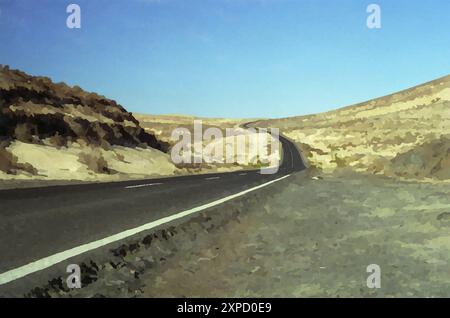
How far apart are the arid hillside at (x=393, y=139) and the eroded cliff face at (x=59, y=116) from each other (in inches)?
648

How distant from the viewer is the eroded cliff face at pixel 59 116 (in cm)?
3175

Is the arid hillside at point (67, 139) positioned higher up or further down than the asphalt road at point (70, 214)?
higher up

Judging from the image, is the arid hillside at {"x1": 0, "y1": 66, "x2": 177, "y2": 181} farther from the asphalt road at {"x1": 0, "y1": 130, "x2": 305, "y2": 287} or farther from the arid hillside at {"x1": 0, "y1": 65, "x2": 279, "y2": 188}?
the asphalt road at {"x1": 0, "y1": 130, "x2": 305, "y2": 287}

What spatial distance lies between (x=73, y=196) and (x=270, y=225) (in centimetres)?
693

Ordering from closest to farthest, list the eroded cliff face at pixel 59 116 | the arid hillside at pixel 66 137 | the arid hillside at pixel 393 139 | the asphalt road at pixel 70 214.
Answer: the asphalt road at pixel 70 214, the arid hillside at pixel 393 139, the arid hillside at pixel 66 137, the eroded cliff face at pixel 59 116

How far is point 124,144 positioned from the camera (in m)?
39.8

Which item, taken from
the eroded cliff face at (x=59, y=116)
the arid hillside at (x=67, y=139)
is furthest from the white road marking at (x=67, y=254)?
the eroded cliff face at (x=59, y=116)

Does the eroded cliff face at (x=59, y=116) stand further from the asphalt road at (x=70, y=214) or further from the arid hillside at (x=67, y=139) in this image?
the asphalt road at (x=70, y=214)

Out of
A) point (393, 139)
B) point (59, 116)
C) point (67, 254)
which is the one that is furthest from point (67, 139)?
point (393, 139)

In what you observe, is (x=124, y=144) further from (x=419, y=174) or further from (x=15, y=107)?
(x=419, y=174)

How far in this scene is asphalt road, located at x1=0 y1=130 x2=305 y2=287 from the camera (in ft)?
24.9

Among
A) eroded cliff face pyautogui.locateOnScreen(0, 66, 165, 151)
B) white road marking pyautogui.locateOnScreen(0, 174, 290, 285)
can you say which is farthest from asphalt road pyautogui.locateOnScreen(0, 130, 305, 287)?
eroded cliff face pyautogui.locateOnScreen(0, 66, 165, 151)

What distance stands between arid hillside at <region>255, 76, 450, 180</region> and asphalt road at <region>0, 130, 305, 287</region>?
13708mm
